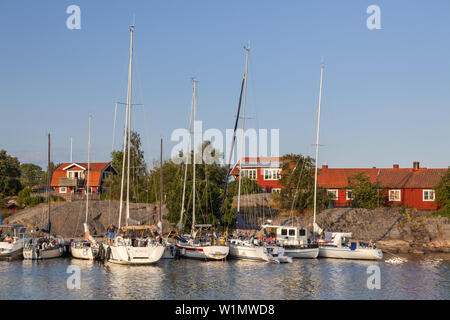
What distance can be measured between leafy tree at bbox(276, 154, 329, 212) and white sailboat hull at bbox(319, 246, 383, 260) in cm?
1553

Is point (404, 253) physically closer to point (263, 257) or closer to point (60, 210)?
point (263, 257)

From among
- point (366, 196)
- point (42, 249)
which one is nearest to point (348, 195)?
point (366, 196)

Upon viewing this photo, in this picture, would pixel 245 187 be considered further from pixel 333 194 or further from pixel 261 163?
pixel 261 163

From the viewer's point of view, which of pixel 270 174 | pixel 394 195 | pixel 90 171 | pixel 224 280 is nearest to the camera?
pixel 224 280

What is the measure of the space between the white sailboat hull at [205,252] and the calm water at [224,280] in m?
0.78

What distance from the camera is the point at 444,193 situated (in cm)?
6344

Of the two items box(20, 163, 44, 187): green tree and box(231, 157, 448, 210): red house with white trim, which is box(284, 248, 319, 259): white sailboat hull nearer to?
box(231, 157, 448, 210): red house with white trim

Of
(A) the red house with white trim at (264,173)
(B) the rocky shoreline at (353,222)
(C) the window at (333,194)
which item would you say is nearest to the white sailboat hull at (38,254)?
(B) the rocky shoreline at (353,222)

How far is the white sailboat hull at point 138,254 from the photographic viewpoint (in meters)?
39.6

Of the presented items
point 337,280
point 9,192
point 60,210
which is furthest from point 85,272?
point 9,192

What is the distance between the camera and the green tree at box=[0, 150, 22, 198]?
3100 inches

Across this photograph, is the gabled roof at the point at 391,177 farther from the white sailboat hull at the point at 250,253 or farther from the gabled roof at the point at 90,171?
the gabled roof at the point at 90,171

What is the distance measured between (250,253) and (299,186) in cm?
2478
